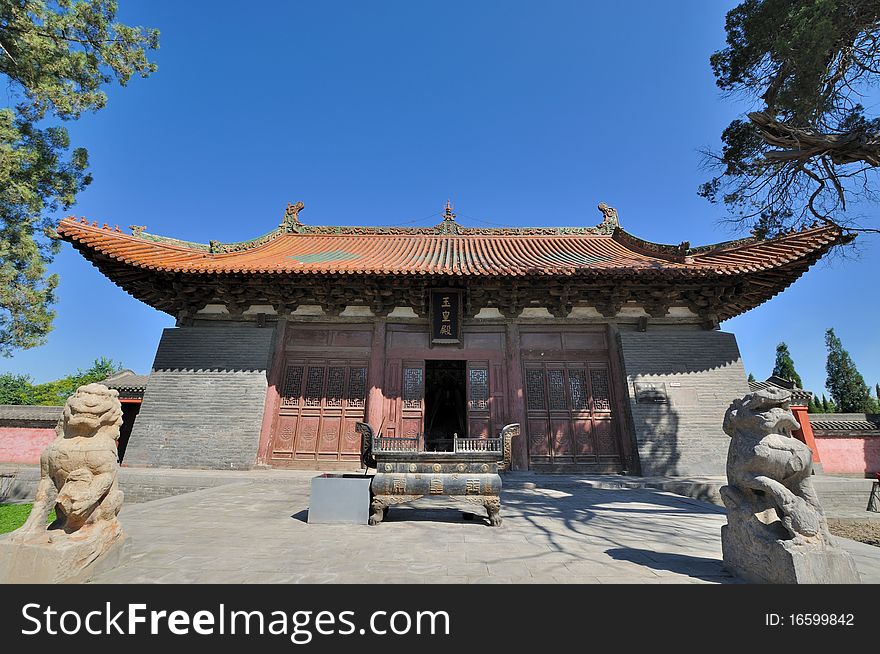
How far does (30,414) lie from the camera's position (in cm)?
1220

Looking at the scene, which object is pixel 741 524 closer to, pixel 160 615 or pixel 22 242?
pixel 160 615

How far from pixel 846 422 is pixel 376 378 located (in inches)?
619

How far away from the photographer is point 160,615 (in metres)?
2.04

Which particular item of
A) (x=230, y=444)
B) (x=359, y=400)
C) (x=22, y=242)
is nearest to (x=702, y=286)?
(x=359, y=400)

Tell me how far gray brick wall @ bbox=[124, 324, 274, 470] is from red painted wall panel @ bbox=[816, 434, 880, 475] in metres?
16.4

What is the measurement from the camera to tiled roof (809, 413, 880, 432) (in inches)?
482

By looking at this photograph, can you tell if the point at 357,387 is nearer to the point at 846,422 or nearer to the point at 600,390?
the point at 600,390

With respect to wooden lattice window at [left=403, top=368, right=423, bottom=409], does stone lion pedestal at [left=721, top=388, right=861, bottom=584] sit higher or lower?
lower

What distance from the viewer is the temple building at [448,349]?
7.93 metres

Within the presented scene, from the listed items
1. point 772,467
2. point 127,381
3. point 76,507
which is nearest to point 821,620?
point 772,467

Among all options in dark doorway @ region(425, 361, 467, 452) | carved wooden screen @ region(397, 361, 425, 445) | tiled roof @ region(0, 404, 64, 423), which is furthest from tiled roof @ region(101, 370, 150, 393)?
carved wooden screen @ region(397, 361, 425, 445)

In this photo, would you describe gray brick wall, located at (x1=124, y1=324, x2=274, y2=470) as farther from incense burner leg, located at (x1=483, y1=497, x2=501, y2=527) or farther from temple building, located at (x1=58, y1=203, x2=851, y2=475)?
incense burner leg, located at (x1=483, y1=497, x2=501, y2=527)

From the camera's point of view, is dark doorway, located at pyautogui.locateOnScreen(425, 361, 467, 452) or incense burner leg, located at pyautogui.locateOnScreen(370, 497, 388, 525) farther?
dark doorway, located at pyautogui.locateOnScreen(425, 361, 467, 452)

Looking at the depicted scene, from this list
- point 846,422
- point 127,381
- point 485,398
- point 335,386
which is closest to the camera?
Result: point 485,398
